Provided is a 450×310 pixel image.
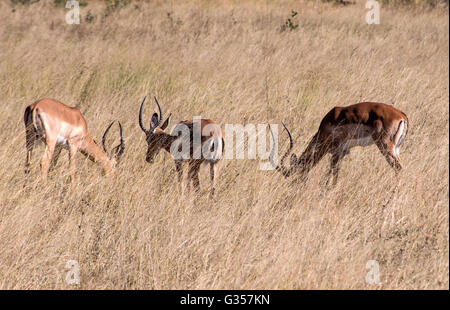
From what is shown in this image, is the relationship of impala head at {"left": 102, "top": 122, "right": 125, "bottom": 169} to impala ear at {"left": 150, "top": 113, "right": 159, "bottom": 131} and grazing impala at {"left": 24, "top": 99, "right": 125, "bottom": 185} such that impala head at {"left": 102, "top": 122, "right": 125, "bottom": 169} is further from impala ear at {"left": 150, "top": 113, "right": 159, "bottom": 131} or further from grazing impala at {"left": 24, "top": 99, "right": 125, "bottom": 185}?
impala ear at {"left": 150, "top": 113, "right": 159, "bottom": 131}

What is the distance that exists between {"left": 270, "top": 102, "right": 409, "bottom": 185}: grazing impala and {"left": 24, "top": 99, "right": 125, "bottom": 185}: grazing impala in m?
1.54

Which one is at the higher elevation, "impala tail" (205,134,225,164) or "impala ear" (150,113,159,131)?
"impala ear" (150,113,159,131)

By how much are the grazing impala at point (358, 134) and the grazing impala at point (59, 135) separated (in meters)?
1.54

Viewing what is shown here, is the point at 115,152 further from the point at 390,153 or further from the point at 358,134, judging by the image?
the point at 390,153

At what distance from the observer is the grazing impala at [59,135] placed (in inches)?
211

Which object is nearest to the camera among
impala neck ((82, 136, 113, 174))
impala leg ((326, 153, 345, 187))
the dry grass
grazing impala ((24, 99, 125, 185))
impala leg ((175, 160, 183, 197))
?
the dry grass

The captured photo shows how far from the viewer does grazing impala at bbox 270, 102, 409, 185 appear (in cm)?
553

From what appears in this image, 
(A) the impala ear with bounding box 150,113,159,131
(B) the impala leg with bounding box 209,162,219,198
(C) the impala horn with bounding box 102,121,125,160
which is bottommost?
(B) the impala leg with bounding box 209,162,219,198

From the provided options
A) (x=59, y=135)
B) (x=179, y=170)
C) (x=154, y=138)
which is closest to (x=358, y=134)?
(x=179, y=170)

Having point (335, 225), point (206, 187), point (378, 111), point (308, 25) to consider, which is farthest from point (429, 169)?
point (308, 25)

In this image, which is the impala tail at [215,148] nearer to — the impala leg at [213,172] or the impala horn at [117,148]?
the impala leg at [213,172]

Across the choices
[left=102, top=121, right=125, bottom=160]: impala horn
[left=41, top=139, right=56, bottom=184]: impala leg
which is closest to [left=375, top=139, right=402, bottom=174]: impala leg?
[left=102, top=121, right=125, bottom=160]: impala horn

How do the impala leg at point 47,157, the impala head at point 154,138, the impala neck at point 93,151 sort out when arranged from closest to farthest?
the impala leg at point 47,157
the impala head at point 154,138
the impala neck at point 93,151

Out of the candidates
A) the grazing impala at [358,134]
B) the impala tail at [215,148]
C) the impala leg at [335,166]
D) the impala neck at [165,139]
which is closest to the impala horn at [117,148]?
the impala neck at [165,139]
